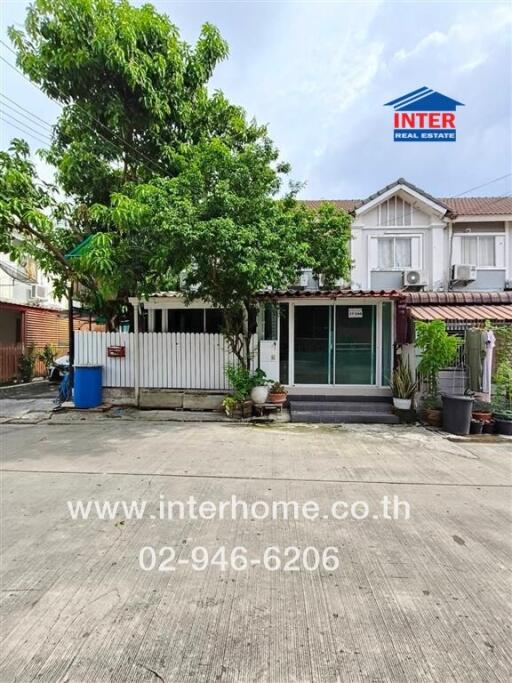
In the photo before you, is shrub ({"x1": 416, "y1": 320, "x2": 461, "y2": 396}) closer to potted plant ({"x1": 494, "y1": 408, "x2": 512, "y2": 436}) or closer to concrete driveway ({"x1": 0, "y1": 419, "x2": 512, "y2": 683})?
potted plant ({"x1": 494, "y1": 408, "x2": 512, "y2": 436})

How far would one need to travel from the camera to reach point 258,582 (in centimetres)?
281

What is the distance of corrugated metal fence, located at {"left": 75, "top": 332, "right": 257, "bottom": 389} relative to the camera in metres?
9.45

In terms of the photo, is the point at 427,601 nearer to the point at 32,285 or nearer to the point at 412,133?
the point at 412,133

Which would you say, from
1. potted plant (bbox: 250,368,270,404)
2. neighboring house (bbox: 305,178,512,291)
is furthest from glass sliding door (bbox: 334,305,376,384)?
neighboring house (bbox: 305,178,512,291)

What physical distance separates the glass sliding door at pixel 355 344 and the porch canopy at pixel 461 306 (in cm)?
104

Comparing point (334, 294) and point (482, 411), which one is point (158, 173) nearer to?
point (334, 294)

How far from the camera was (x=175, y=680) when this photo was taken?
1.97 meters

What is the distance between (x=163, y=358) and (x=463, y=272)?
957 cm

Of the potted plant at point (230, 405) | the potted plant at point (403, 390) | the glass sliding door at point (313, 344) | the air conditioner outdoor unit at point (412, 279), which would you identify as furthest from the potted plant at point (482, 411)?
the air conditioner outdoor unit at point (412, 279)

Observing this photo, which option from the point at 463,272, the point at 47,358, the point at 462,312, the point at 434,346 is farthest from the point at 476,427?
the point at 47,358

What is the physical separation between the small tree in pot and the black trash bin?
1.24 ft

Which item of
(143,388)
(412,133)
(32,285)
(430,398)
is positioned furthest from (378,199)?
(32,285)

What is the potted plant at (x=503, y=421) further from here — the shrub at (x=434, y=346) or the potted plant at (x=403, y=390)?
the potted plant at (x=403, y=390)

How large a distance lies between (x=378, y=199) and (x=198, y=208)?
8.28 meters
